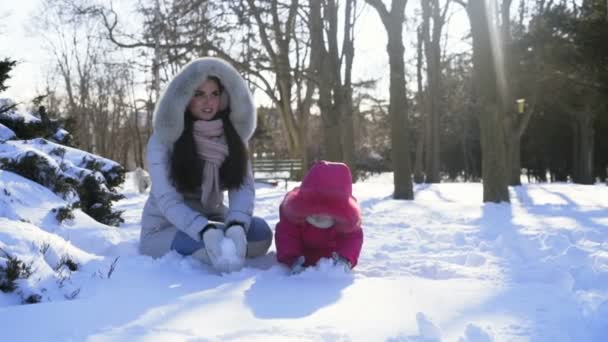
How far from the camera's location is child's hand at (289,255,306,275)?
286 cm

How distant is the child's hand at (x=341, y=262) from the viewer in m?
2.85

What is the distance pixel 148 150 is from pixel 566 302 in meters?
2.58

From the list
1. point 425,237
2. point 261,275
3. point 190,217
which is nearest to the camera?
point 261,275

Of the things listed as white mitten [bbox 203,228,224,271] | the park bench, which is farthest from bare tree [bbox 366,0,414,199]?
white mitten [bbox 203,228,224,271]

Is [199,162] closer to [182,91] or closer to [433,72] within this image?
[182,91]

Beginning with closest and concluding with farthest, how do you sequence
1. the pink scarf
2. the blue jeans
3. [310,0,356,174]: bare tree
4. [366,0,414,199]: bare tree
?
the blue jeans, the pink scarf, [366,0,414,199]: bare tree, [310,0,356,174]: bare tree

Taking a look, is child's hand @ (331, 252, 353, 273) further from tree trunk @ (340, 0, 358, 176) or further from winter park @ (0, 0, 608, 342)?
tree trunk @ (340, 0, 358, 176)

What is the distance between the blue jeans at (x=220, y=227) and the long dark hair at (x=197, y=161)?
301 millimetres

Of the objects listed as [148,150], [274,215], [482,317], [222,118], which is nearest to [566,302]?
[482,317]

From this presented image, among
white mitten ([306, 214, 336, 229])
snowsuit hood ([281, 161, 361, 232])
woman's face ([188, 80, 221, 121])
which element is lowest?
white mitten ([306, 214, 336, 229])

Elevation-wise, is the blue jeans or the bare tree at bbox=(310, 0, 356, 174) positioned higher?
the bare tree at bbox=(310, 0, 356, 174)

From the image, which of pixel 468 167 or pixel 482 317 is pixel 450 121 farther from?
pixel 482 317

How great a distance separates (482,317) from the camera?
203 centimetres

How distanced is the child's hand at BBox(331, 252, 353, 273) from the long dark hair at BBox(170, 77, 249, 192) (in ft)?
2.86
